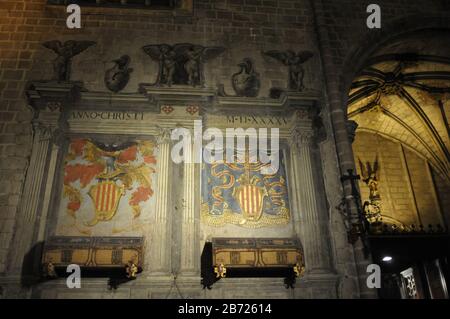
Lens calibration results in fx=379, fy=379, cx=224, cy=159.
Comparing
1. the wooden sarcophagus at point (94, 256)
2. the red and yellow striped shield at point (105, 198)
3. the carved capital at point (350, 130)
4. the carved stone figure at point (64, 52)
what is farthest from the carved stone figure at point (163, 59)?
the carved capital at point (350, 130)

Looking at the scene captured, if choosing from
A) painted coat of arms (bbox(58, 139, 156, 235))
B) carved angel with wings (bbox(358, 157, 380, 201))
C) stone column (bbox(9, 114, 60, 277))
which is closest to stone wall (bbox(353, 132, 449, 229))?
carved angel with wings (bbox(358, 157, 380, 201))

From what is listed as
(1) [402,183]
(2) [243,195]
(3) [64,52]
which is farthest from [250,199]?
(1) [402,183]

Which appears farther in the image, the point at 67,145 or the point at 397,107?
the point at 397,107

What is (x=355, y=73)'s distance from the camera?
8531mm

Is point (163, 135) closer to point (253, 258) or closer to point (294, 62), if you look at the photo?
point (253, 258)

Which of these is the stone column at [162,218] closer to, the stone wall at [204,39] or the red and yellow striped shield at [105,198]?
the red and yellow striped shield at [105,198]

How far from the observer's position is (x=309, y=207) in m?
6.93

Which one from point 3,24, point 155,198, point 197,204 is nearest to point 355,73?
point 197,204

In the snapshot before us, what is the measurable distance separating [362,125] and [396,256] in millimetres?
4656

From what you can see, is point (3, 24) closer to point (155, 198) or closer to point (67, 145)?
point (67, 145)

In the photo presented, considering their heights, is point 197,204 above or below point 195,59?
below

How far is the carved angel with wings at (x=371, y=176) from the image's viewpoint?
1283cm

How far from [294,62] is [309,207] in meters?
3.30

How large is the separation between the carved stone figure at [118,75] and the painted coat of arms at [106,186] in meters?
1.24
